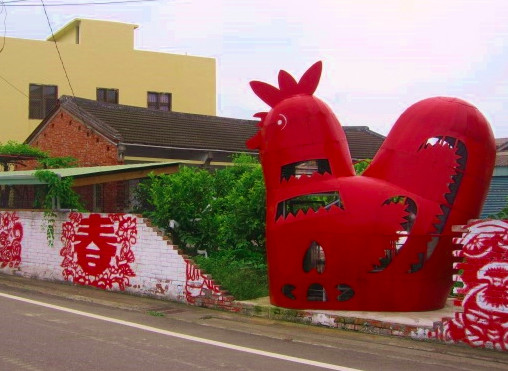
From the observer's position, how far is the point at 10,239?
17516 millimetres

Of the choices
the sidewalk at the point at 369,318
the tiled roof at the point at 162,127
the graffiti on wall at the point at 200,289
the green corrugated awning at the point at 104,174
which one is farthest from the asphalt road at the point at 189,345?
the tiled roof at the point at 162,127

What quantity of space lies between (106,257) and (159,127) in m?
8.96

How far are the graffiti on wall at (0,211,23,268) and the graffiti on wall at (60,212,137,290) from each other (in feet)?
7.00

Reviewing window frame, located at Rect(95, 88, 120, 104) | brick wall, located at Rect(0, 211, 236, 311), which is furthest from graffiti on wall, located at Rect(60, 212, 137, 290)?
window frame, located at Rect(95, 88, 120, 104)

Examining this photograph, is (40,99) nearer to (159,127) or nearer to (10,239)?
(159,127)

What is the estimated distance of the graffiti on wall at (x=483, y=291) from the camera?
8.91 meters

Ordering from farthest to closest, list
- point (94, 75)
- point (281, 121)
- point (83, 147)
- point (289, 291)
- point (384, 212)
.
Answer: point (94, 75)
point (83, 147)
point (281, 121)
point (289, 291)
point (384, 212)

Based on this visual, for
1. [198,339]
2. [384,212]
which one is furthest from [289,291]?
[198,339]

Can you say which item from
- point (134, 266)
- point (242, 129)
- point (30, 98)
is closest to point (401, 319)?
point (134, 266)

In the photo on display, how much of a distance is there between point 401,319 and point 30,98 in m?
28.3

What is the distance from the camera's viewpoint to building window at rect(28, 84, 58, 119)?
1342 inches

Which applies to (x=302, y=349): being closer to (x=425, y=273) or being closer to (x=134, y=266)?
(x=425, y=273)

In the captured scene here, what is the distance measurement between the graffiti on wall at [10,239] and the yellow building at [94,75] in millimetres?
17035

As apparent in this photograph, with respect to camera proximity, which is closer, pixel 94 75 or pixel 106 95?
pixel 94 75
